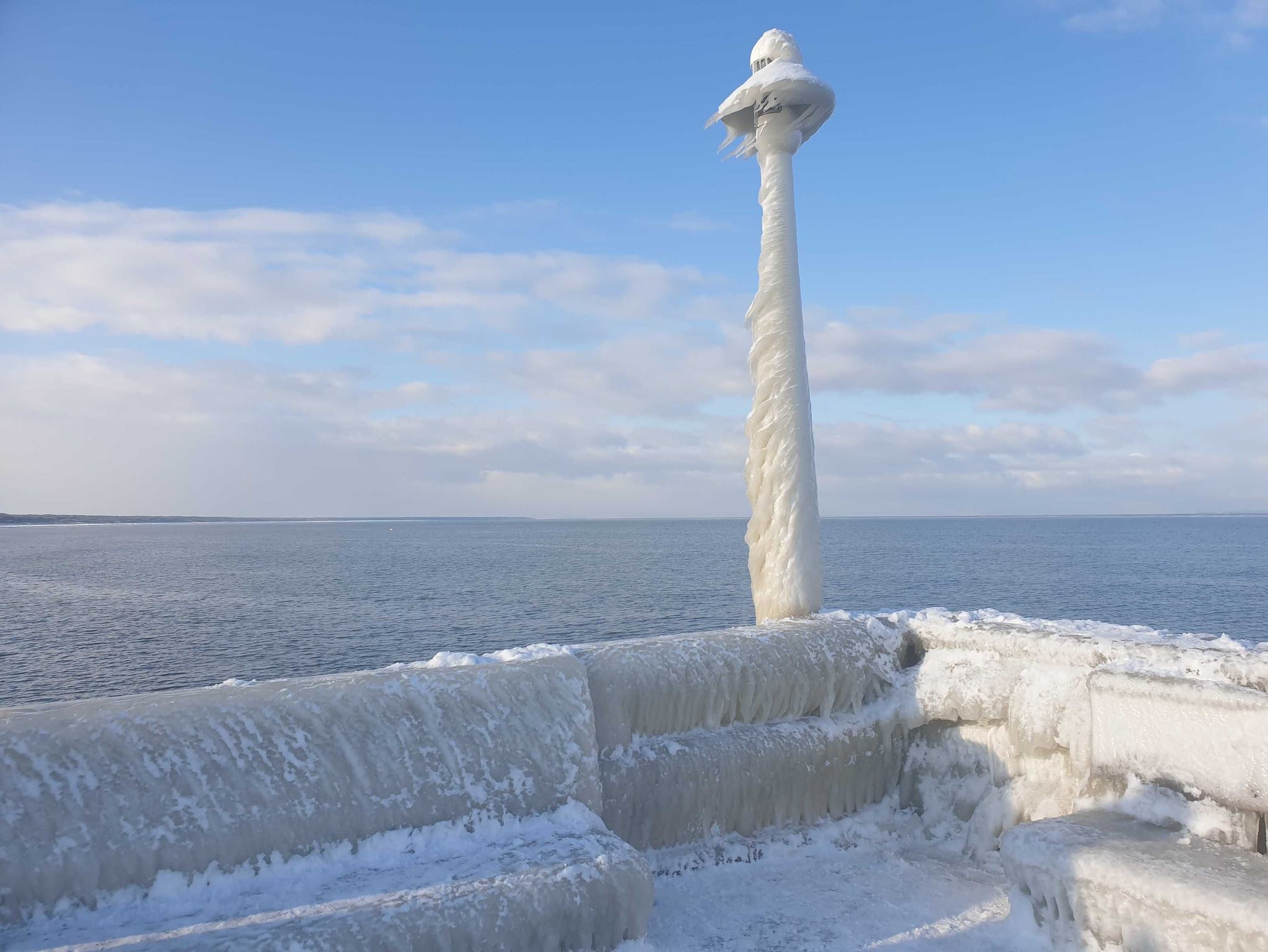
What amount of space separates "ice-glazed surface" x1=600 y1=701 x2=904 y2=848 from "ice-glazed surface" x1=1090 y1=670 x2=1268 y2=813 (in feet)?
8.74

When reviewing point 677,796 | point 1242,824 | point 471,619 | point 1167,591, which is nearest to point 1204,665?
point 1242,824

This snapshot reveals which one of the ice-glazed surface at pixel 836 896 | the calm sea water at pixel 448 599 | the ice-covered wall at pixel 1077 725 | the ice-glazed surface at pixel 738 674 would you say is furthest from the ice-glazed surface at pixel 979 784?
the calm sea water at pixel 448 599

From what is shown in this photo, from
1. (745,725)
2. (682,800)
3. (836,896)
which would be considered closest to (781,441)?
(745,725)

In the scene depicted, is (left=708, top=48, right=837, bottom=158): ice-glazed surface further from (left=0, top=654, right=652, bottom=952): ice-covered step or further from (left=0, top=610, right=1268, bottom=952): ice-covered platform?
(left=0, top=654, right=652, bottom=952): ice-covered step

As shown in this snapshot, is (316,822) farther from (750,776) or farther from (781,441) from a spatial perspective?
(781,441)

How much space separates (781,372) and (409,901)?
28.3 feet

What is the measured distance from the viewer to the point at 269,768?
6070 millimetres

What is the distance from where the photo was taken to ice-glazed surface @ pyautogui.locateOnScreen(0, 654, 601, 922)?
5305 millimetres

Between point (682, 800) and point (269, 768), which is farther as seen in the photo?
point (682, 800)

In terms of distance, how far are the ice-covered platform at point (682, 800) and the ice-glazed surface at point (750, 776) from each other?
0.10 ft

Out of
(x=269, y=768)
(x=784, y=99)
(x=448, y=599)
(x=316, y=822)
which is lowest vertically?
(x=448, y=599)

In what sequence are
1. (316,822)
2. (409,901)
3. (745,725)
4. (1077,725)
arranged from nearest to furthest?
(409,901) → (316,822) → (1077,725) → (745,725)

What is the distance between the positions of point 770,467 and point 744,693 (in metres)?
3.80

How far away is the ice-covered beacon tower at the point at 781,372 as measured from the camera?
11.6 m
